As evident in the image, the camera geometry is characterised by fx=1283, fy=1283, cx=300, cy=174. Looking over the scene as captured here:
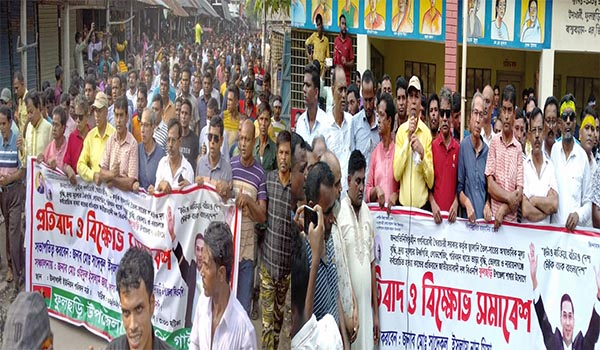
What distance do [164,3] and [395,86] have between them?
96 centimetres

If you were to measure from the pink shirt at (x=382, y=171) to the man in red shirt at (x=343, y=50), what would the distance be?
0.34 meters

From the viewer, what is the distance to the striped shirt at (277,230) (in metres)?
4.86

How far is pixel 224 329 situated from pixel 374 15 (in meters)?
1.34

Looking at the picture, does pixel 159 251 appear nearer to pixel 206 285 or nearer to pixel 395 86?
pixel 206 285

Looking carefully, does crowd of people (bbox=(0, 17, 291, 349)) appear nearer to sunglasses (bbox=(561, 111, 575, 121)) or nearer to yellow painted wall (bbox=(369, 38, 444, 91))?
yellow painted wall (bbox=(369, 38, 444, 91))

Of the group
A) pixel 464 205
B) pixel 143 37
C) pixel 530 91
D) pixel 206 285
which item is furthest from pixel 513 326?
pixel 143 37

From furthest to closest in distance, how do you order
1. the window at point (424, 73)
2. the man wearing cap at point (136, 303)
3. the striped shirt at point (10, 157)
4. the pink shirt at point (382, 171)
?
the pink shirt at point (382, 171) → the window at point (424, 73) → the striped shirt at point (10, 157) → the man wearing cap at point (136, 303)

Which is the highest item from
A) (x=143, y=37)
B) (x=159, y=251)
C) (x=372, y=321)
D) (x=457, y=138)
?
(x=143, y=37)

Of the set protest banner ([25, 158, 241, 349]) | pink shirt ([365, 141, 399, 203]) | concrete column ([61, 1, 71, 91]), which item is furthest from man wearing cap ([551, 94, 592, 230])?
concrete column ([61, 1, 71, 91])

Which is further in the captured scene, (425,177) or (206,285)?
(425,177)

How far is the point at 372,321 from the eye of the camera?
515 centimetres

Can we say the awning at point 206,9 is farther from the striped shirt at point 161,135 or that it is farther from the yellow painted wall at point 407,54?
the yellow painted wall at point 407,54

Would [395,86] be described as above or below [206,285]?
above

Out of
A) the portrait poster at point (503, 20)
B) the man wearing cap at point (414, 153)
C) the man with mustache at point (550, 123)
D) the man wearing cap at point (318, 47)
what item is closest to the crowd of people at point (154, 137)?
the man wearing cap at point (318, 47)
